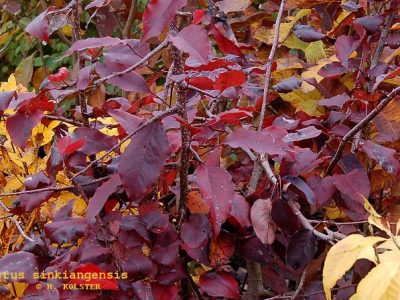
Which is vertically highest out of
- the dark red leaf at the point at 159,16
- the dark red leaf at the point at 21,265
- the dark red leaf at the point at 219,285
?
the dark red leaf at the point at 159,16

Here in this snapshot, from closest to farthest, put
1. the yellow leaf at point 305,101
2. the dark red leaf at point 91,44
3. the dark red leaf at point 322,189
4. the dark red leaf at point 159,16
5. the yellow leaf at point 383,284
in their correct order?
the yellow leaf at point 383,284 < the dark red leaf at point 159,16 < the dark red leaf at point 91,44 < the dark red leaf at point 322,189 < the yellow leaf at point 305,101

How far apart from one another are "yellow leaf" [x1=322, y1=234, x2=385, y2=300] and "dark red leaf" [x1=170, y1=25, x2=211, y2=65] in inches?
12.9

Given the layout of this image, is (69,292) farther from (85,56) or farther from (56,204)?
(85,56)

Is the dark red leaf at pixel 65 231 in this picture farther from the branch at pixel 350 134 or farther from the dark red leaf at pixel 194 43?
the branch at pixel 350 134

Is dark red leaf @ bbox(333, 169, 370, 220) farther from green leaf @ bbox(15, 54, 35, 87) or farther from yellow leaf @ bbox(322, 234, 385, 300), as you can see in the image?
green leaf @ bbox(15, 54, 35, 87)

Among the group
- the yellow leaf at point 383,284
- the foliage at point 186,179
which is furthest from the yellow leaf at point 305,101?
the yellow leaf at point 383,284

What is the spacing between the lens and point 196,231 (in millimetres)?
1092

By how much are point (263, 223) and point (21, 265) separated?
0.44m

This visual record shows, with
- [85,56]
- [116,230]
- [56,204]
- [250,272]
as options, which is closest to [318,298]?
[250,272]

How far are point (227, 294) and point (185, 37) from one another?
1.71 feet

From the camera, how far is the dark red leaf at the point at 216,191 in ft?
3.11

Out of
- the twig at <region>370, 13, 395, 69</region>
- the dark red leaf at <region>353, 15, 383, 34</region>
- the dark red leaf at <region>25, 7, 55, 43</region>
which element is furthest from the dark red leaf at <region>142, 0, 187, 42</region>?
the twig at <region>370, 13, 395, 69</region>

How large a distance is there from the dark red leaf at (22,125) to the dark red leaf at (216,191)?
0.34m

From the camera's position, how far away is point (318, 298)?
4.16ft
